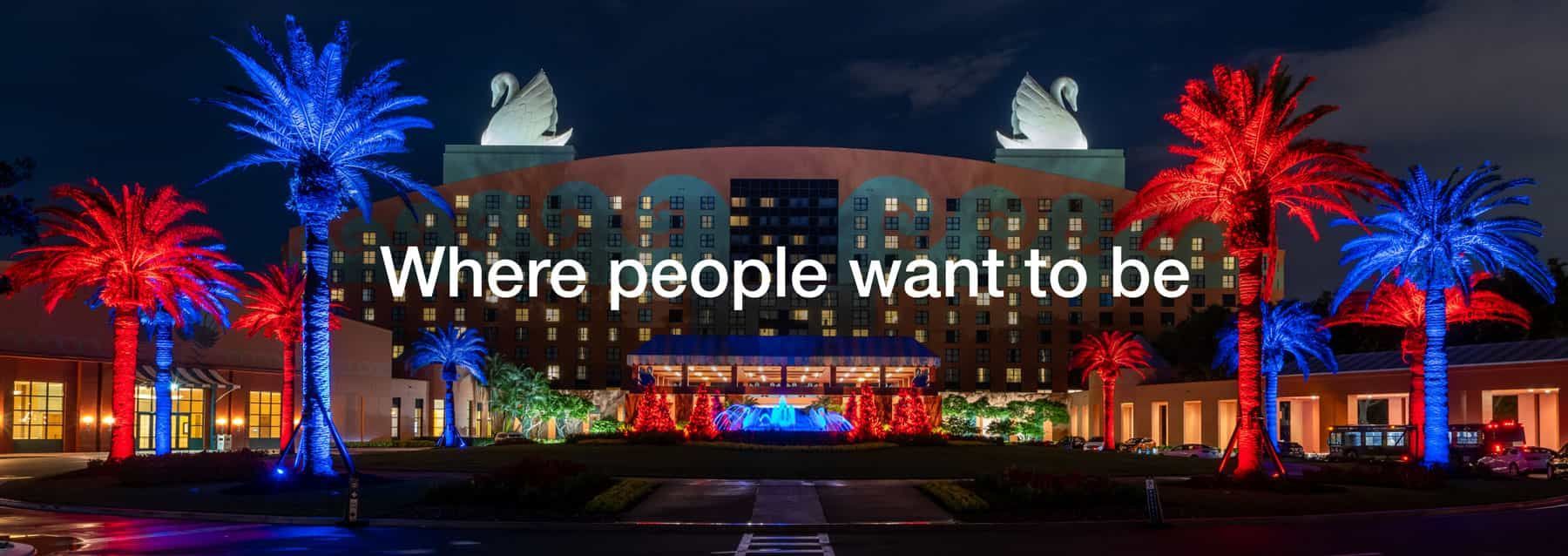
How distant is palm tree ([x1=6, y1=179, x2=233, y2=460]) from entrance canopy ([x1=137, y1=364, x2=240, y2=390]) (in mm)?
24709

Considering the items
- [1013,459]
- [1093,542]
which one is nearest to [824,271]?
[1013,459]

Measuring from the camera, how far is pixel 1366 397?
284ft

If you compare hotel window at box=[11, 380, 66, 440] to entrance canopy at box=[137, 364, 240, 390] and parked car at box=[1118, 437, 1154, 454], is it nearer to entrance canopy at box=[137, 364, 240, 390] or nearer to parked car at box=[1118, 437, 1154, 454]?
entrance canopy at box=[137, 364, 240, 390]

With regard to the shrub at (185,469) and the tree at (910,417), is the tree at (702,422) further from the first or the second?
the shrub at (185,469)

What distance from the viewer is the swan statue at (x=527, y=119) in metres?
163

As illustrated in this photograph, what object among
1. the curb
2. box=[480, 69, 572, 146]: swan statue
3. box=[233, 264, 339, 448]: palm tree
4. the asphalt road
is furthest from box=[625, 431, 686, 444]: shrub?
box=[480, 69, 572, 146]: swan statue

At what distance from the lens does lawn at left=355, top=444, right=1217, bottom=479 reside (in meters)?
47.6

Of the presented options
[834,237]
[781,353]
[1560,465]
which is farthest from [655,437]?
[834,237]

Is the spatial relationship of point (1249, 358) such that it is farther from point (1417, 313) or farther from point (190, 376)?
point (190, 376)

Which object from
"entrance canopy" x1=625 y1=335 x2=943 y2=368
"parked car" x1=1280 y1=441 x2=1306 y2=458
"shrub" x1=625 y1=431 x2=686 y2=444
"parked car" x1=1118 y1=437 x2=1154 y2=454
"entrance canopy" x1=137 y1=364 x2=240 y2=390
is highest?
"entrance canopy" x1=625 y1=335 x2=943 y2=368

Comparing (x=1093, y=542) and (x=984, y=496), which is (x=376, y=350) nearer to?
(x=984, y=496)

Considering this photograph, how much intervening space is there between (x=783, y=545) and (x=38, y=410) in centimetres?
5967

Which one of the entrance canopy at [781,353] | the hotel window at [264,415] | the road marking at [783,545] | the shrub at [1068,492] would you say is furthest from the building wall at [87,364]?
the shrub at [1068,492]

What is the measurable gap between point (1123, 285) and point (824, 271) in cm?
3599
